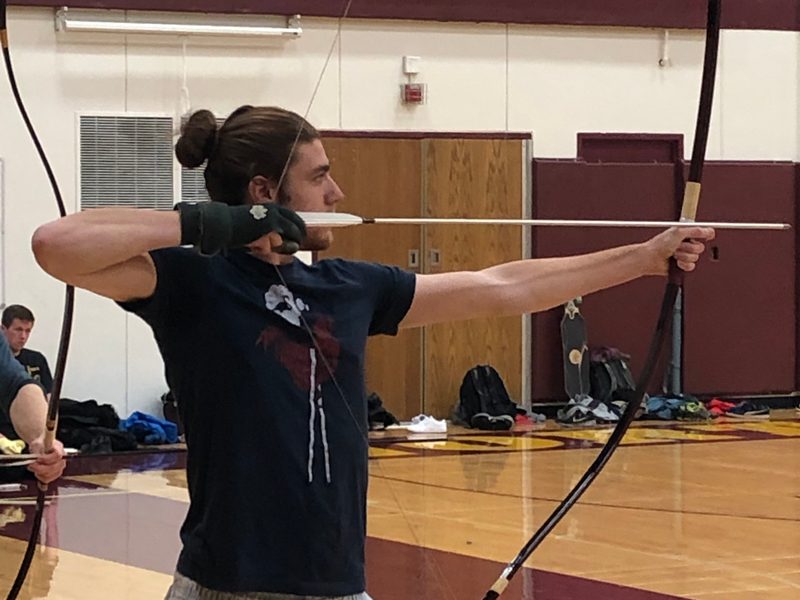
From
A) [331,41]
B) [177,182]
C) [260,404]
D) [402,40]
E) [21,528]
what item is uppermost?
[402,40]

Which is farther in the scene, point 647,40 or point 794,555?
point 647,40

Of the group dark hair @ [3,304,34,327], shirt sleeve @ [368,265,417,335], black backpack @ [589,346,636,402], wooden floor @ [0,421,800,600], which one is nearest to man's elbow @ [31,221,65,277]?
shirt sleeve @ [368,265,417,335]

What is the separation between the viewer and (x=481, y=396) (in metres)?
6.23

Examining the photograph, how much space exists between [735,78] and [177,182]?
26.5 feet

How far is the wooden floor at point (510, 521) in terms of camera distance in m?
4.65

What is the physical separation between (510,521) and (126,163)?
83.9 inches

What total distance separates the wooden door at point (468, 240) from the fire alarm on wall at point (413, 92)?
48 centimetres

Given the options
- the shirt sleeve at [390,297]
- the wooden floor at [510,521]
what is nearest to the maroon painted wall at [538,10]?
the shirt sleeve at [390,297]

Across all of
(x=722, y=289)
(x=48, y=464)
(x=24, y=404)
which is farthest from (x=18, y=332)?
(x=48, y=464)

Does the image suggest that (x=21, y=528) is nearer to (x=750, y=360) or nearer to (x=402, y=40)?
(x=402, y=40)

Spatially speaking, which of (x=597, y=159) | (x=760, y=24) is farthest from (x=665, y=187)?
(x=760, y=24)

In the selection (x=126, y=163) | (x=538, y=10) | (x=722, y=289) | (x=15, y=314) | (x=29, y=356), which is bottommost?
(x=29, y=356)

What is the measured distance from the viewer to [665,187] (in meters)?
9.53

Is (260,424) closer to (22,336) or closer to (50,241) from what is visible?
(50,241)
